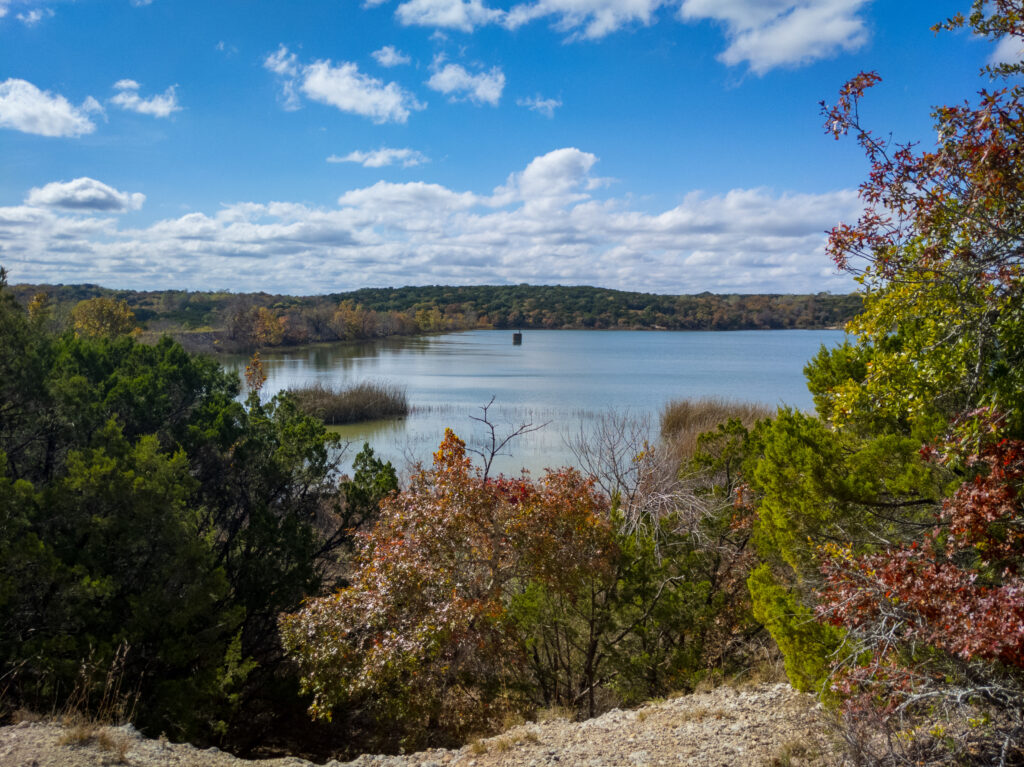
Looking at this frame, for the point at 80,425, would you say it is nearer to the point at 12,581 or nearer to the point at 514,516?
the point at 12,581

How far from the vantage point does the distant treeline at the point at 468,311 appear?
82188 mm

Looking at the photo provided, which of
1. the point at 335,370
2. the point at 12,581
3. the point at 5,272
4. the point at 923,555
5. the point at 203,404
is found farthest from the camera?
the point at 335,370

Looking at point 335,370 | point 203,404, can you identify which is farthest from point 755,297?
point 203,404

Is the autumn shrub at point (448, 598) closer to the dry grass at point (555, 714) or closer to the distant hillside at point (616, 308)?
the dry grass at point (555, 714)

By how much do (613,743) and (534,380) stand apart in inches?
1470

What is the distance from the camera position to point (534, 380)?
141 feet

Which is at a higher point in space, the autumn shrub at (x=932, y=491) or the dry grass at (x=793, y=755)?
the autumn shrub at (x=932, y=491)

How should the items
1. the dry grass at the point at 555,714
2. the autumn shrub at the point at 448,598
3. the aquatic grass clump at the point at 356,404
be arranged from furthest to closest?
the aquatic grass clump at the point at 356,404, the dry grass at the point at 555,714, the autumn shrub at the point at 448,598

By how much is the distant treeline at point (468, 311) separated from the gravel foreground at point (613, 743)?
6796cm

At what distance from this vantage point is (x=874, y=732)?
14.8 feet

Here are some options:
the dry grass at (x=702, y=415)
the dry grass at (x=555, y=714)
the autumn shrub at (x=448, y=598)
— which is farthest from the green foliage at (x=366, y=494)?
the dry grass at (x=702, y=415)

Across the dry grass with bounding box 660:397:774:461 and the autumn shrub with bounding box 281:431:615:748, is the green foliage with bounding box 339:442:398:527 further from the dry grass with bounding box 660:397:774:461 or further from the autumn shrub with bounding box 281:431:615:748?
the dry grass with bounding box 660:397:774:461

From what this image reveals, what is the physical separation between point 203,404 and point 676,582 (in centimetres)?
1096

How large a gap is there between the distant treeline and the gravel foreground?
223ft
